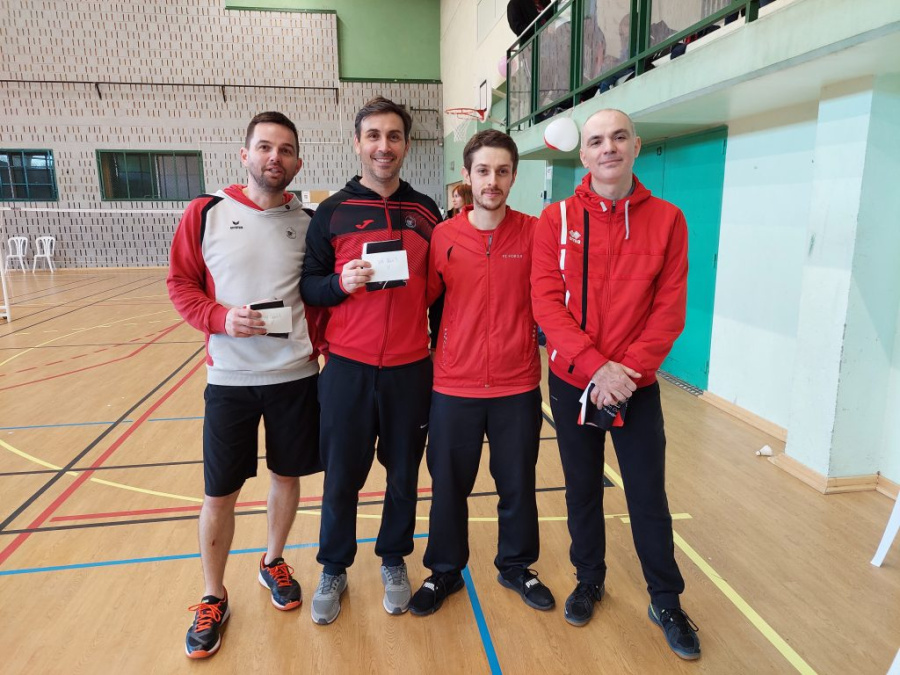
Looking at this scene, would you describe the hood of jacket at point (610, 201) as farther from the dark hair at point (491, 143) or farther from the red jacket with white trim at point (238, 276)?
the red jacket with white trim at point (238, 276)

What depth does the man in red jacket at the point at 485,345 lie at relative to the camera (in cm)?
231

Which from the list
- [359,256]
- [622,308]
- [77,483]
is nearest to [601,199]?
[622,308]

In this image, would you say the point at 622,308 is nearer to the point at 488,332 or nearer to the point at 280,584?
the point at 488,332

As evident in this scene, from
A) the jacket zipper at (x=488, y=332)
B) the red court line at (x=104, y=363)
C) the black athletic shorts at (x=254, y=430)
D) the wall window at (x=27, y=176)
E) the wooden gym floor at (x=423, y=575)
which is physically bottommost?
the wooden gym floor at (x=423, y=575)

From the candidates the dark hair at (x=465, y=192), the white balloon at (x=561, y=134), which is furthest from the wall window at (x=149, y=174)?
the dark hair at (x=465, y=192)

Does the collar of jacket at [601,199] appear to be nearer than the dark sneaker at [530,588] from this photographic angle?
Yes

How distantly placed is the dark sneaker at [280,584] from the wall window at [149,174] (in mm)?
16844

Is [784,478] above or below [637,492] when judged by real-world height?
below

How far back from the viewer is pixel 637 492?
2.32 meters

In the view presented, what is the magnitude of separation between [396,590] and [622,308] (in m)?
1.55

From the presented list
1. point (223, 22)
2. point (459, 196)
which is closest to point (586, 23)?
point (459, 196)

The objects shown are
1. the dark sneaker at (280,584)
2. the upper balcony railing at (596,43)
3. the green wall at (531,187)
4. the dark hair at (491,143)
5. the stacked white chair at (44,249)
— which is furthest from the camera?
the stacked white chair at (44,249)

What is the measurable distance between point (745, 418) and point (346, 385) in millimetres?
3902

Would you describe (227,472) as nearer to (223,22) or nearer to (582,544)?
(582,544)
